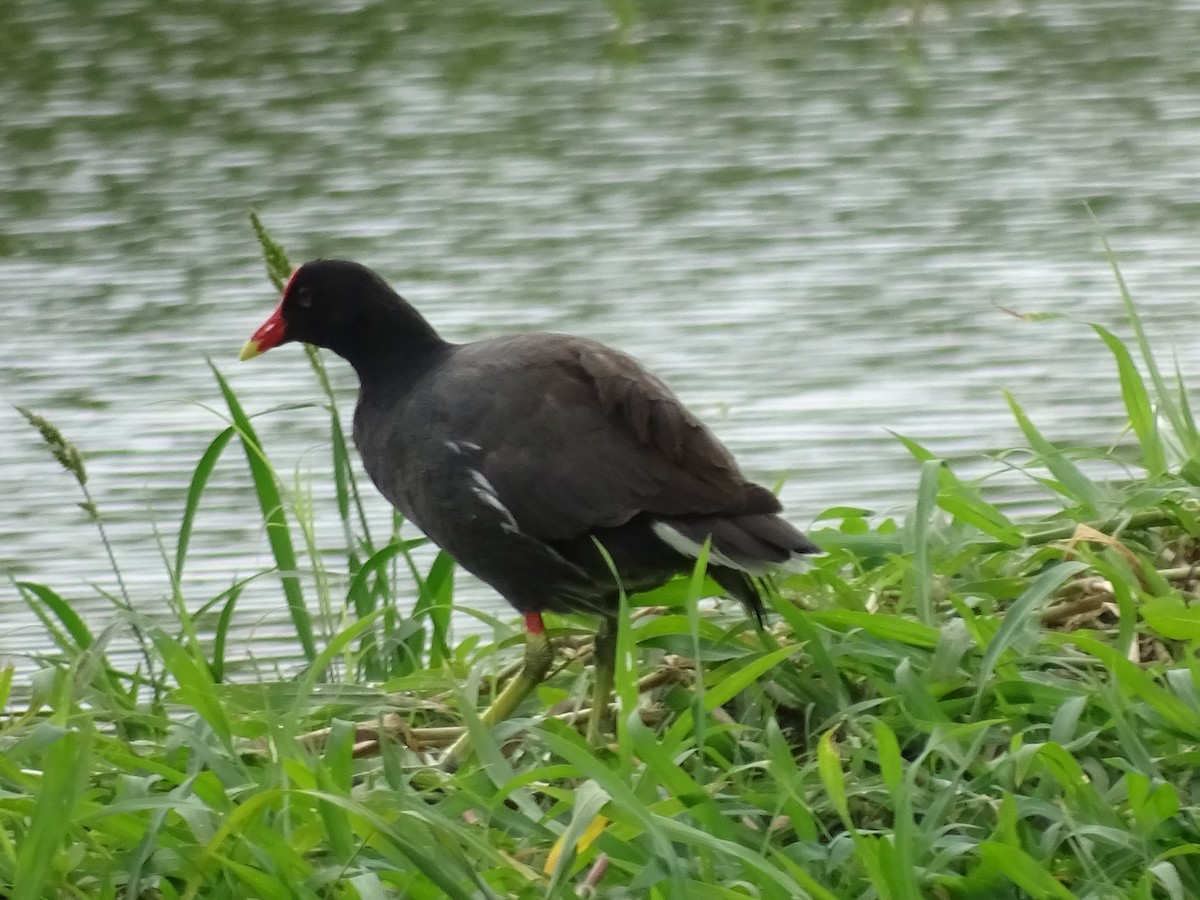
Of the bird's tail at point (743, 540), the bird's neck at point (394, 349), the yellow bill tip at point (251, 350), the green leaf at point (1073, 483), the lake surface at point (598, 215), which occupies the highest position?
the bird's neck at point (394, 349)

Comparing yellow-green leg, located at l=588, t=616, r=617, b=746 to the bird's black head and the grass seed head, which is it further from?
the grass seed head

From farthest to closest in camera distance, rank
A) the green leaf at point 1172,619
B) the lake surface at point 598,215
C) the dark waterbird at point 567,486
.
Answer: the lake surface at point 598,215, the dark waterbird at point 567,486, the green leaf at point 1172,619

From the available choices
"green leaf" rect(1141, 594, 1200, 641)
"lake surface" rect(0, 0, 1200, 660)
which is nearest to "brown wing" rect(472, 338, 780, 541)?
"green leaf" rect(1141, 594, 1200, 641)

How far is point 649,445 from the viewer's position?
2.47 meters

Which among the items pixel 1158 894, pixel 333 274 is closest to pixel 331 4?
pixel 333 274

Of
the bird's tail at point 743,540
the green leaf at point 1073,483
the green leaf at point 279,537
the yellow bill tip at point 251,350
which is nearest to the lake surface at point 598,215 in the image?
the green leaf at point 279,537

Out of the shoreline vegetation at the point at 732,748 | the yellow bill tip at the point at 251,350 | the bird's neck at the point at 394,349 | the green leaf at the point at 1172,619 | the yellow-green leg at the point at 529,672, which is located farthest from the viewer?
the yellow bill tip at the point at 251,350

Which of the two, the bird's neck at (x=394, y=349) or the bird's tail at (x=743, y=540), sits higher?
the bird's neck at (x=394, y=349)

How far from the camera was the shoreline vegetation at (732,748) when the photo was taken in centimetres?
199

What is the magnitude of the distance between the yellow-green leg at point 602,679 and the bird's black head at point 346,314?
1.81ft

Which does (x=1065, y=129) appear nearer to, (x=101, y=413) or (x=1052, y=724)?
(x=101, y=413)

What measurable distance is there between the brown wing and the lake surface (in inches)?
38.6

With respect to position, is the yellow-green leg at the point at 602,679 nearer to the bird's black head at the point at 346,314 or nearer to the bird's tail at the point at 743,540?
the bird's tail at the point at 743,540

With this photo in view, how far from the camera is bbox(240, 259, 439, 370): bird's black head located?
286 cm
